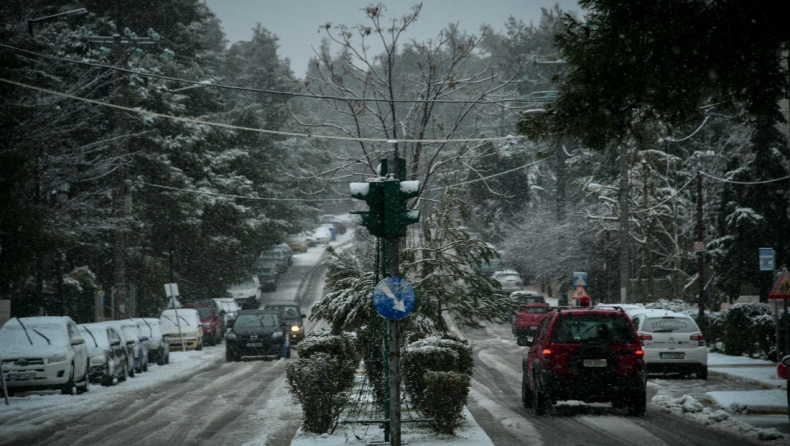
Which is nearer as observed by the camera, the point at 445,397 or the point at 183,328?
the point at 445,397

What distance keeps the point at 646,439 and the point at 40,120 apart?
2231cm

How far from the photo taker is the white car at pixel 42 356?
19484mm

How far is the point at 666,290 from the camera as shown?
57.3 meters

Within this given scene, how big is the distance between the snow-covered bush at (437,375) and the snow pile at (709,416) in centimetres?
390

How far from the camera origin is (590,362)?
14.5 metres

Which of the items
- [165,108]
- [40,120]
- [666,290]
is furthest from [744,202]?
[40,120]

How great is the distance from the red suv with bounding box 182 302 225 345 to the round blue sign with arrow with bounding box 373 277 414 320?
106 ft

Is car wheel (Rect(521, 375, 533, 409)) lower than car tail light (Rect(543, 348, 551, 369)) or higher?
lower

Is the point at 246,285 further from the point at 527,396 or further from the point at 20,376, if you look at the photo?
the point at 527,396

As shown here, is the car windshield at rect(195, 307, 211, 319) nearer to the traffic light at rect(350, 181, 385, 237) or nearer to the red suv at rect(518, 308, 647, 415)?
the red suv at rect(518, 308, 647, 415)

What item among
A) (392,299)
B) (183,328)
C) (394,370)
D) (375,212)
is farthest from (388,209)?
(183,328)

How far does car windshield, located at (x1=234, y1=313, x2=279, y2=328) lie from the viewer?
103 feet

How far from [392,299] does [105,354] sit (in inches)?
609

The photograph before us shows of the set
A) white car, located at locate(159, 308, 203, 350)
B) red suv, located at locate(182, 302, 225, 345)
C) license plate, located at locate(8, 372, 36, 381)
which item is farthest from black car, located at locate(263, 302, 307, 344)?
license plate, located at locate(8, 372, 36, 381)
